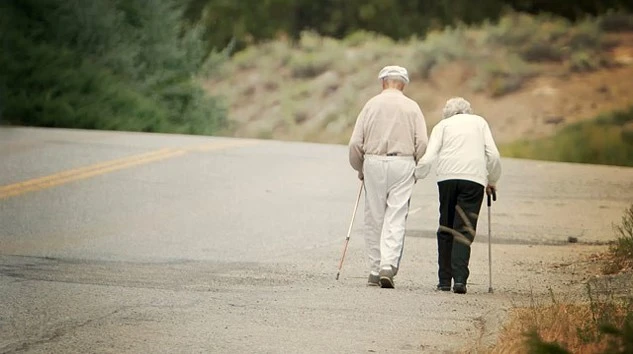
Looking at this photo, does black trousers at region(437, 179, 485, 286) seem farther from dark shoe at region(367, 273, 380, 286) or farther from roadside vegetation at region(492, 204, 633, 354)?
roadside vegetation at region(492, 204, 633, 354)

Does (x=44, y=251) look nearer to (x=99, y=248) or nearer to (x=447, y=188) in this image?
(x=99, y=248)

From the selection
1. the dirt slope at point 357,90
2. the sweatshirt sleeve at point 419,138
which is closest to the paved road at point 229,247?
the sweatshirt sleeve at point 419,138

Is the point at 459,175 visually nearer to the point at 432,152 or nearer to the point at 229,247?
the point at 432,152

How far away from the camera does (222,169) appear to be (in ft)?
84.3

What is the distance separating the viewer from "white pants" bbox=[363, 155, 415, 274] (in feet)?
46.3

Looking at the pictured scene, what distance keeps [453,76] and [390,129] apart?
45.7m

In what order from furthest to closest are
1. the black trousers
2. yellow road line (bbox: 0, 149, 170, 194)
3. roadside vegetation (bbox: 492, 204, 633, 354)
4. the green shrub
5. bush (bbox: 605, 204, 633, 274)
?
the green shrub → yellow road line (bbox: 0, 149, 170, 194) → bush (bbox: 605, 204, 633, 274) → the black trousers → roadside vegetation (bbox: 492, 204, 633, 354)

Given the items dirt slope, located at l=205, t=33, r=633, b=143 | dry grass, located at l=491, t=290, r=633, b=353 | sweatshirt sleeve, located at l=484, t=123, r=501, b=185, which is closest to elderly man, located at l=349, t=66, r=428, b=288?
sweatshirt sleeve, located at l=484, t=123, r=501, b=185

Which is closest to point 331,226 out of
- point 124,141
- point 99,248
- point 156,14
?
point 99,248

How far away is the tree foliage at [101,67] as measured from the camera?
3834 cm

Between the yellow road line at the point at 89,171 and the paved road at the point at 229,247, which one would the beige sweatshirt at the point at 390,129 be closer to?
the paved road at the point at 229,247

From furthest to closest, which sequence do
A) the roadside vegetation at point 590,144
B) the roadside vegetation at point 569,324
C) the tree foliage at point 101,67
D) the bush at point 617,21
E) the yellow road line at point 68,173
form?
1. the bush at point 617,21
2. the roadside vegetation at point 590,144
3. the tree foliage at point 101,67
4. the yellow road line at point 68,173
5. the roadside vegetation at point 569,324

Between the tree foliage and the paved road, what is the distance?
702 cm

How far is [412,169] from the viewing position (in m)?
14.2
